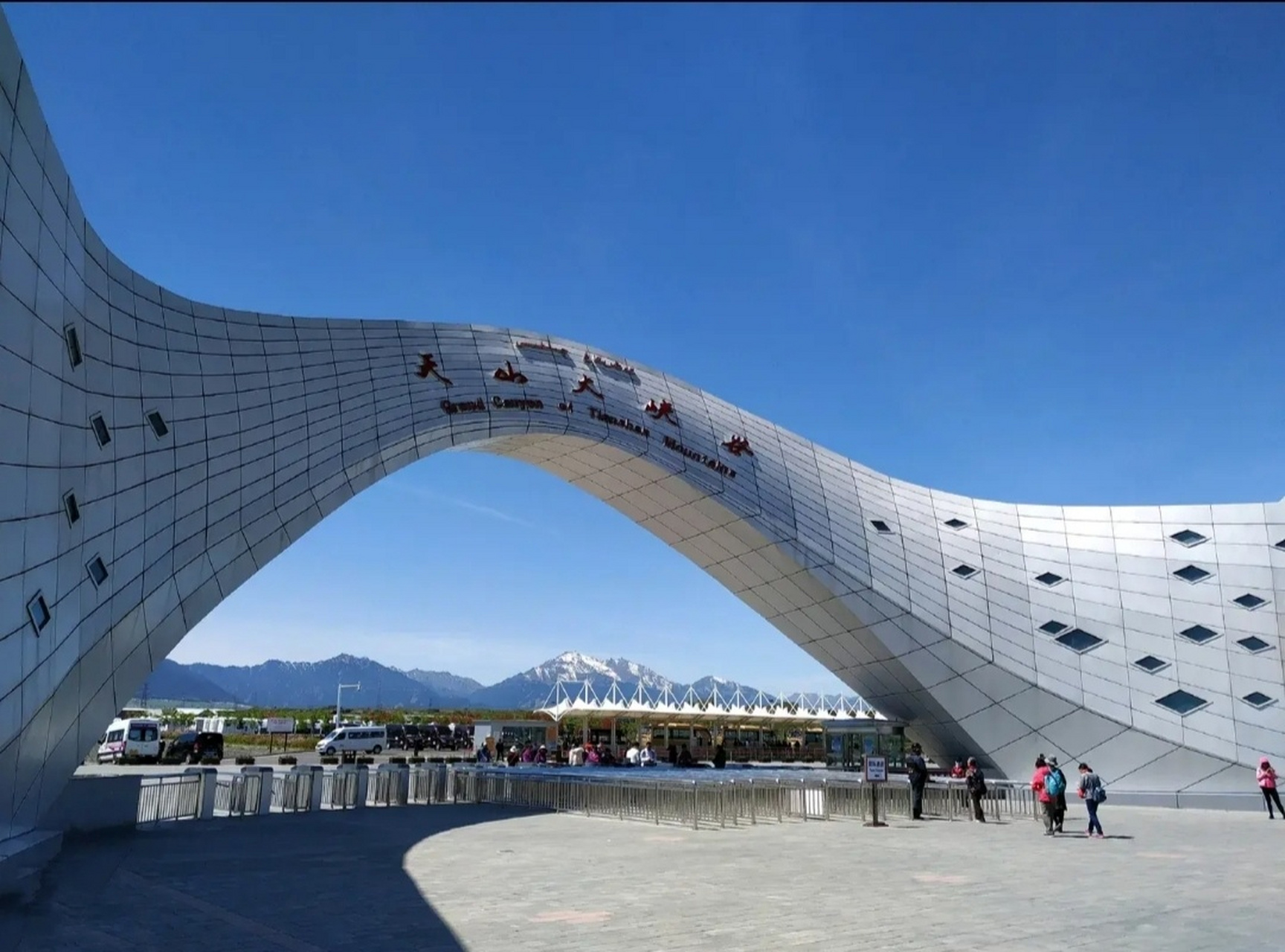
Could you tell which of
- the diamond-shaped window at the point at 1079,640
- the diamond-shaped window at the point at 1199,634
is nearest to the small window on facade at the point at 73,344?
the diamond-shaped window at the point at 1079,640

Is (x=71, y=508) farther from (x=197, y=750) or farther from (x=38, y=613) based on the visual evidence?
(x=197, y=750)

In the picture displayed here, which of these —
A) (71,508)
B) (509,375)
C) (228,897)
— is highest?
(509,375)

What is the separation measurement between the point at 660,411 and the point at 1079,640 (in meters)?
17.0

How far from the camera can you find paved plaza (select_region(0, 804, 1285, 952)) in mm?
10062

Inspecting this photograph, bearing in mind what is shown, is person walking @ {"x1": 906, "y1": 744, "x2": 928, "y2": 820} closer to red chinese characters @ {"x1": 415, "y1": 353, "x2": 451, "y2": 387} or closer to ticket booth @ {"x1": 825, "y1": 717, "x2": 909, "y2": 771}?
ticket booth @ {"x1": 825, "y1": 717, "x2": 909, "y2": 771}

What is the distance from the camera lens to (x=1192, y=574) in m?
36.8

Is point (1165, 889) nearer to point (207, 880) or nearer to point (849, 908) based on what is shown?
point (849, 908)

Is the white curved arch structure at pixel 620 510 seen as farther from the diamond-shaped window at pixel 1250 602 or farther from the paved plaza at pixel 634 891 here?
the paved plaza at pixel 634 891

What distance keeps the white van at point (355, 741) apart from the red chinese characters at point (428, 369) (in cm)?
2846

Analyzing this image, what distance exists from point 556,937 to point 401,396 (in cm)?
2071

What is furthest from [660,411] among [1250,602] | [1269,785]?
[1250,602]

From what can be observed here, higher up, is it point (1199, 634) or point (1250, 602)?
point (1250, 602)

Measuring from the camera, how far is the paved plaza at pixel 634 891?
1006 centimetres

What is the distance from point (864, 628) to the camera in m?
35.3
